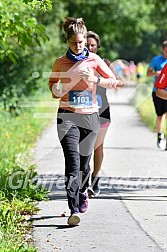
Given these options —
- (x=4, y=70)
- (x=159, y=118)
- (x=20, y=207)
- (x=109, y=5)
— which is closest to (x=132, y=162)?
(x=159, y=118)

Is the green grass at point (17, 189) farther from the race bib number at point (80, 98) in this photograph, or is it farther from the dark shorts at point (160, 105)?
the dark shorts at point (160, 105)

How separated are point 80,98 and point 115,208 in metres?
1.46

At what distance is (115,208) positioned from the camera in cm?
780

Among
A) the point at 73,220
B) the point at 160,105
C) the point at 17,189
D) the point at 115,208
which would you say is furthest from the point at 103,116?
the point at 160,105

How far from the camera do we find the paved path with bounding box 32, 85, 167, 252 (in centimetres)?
626

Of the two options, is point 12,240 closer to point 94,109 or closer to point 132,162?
point 94,109

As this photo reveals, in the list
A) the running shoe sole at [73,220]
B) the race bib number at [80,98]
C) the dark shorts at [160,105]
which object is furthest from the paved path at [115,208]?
the race bib number at [80,98]

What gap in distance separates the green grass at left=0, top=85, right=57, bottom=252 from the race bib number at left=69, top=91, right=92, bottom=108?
1.26 meters

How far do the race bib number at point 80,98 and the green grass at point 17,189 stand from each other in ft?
4.13

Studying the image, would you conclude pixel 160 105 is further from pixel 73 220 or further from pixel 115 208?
pixel 73 220

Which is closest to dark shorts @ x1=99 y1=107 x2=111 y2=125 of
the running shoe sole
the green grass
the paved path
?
the paved path

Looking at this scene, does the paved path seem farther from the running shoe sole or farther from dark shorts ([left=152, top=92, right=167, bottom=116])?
dark shorts ([left=152, top=92, right=167, bottom=116])

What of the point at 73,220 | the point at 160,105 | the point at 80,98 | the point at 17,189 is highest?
the point at 80,98

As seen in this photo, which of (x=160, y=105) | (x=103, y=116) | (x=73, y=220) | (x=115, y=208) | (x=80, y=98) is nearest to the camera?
(x=73, y=220)
